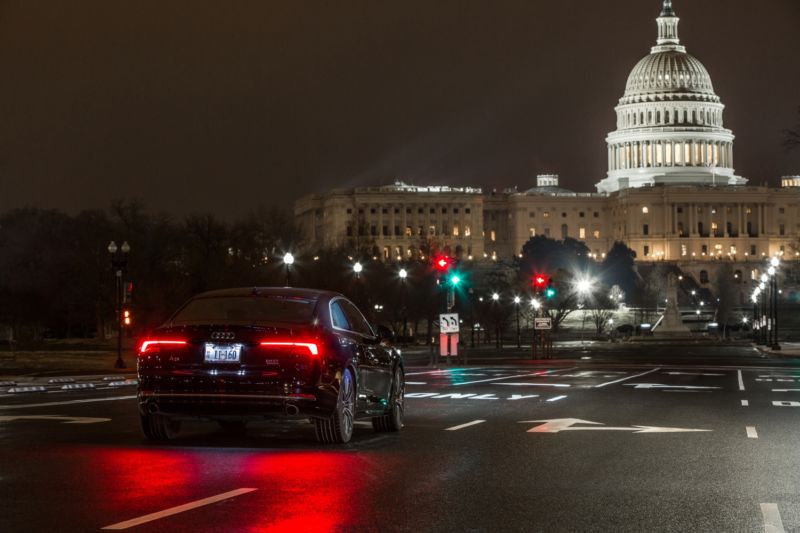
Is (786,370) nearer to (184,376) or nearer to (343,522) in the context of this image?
(184,376)

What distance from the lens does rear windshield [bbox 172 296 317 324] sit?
1560 cm

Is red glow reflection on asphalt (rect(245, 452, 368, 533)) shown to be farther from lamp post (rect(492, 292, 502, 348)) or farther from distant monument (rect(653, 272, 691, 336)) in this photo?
distant monument (rect(653, 272, 691, 336))

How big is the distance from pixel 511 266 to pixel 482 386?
17077 cm

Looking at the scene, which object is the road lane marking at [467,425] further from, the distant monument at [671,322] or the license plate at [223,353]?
the distant monument at [671,322]

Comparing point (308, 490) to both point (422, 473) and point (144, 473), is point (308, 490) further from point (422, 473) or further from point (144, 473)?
point (144, 473)

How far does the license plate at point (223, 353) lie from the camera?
14711 mm

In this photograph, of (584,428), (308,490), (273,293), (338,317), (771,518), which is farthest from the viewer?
(584,428)

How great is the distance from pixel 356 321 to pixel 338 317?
0.86 m

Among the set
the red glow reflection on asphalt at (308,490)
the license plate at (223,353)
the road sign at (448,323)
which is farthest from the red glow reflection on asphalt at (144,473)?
the road sign at (448,323)

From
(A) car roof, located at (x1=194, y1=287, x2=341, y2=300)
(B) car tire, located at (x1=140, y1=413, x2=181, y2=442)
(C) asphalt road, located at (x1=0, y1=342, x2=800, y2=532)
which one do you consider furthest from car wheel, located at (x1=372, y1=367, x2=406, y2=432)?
(B) car tire, located at (x1=140, y1=413, x2=181, y2=442)

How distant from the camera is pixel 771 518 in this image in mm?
10062

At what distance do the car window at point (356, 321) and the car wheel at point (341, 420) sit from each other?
3.95 feet

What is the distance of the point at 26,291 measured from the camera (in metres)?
83.6

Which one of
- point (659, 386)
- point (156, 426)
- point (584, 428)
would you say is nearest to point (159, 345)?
point (156, 426)
